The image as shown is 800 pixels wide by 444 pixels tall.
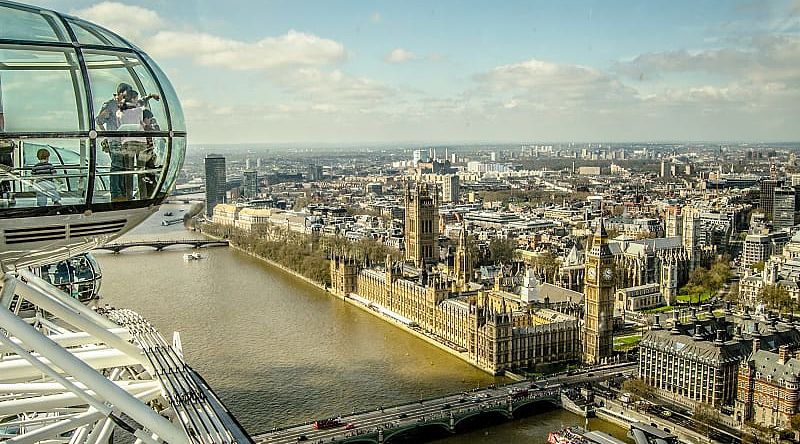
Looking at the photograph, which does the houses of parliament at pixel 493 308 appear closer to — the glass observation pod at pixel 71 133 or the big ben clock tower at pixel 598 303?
the big ben clock tower at pixel 598 303

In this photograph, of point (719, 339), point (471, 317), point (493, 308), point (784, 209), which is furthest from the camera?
point (784, 209)

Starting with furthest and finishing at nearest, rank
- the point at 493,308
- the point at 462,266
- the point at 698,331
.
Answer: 1. the point at 462,266
2. the point at 493,308
3. the point at 698,331

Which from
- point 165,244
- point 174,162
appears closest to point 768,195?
point 165,244

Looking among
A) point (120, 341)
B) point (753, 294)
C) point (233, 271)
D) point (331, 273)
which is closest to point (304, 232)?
point (233, 271)

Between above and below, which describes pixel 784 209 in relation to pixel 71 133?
below

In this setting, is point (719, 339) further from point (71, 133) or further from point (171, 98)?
point (71, 133)

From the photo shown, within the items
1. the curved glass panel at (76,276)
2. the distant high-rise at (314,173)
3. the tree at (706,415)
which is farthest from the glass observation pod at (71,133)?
the distant high-rise at (314,173)

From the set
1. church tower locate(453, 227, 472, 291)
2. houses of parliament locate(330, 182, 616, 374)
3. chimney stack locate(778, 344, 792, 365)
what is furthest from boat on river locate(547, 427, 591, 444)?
church tower locate(453, 227, 472, 291)
